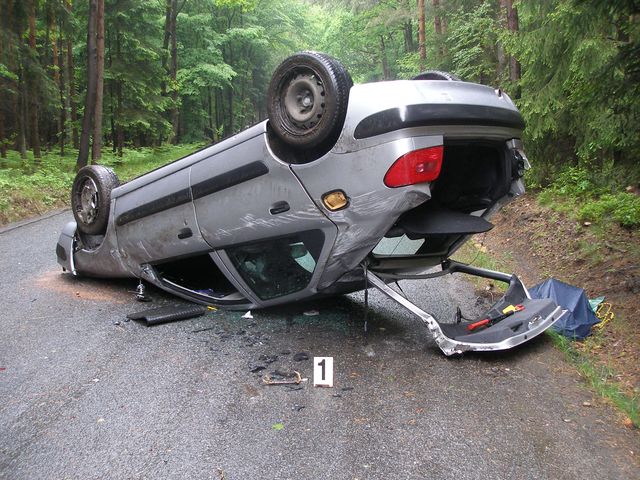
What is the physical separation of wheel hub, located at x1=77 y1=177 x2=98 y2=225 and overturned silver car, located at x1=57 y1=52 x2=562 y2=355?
434 millimetres

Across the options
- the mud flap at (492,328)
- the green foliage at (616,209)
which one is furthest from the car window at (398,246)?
the green foliage at (616,209)

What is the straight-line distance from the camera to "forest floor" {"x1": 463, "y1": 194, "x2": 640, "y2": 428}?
3.60m

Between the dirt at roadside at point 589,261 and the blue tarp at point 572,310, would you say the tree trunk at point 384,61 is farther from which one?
the blue tarp at point 572,310

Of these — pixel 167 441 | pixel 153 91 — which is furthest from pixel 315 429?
pixel 153 91

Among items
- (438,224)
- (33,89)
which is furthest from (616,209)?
(33,89)

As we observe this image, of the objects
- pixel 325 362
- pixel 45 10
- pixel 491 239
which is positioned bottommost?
pixel 491 239

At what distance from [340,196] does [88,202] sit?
348cm

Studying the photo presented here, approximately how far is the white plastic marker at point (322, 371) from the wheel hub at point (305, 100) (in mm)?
1734

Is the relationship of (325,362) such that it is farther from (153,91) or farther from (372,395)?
(153,91)

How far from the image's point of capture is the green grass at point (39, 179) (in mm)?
11500

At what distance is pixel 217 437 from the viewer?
2811 millimetres

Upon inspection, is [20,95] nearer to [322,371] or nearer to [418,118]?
[322,371]

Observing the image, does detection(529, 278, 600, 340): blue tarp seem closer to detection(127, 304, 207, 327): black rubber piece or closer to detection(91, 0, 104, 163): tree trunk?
detection(127, 304, 207, 327): black rubber piece

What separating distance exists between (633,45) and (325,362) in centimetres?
375
